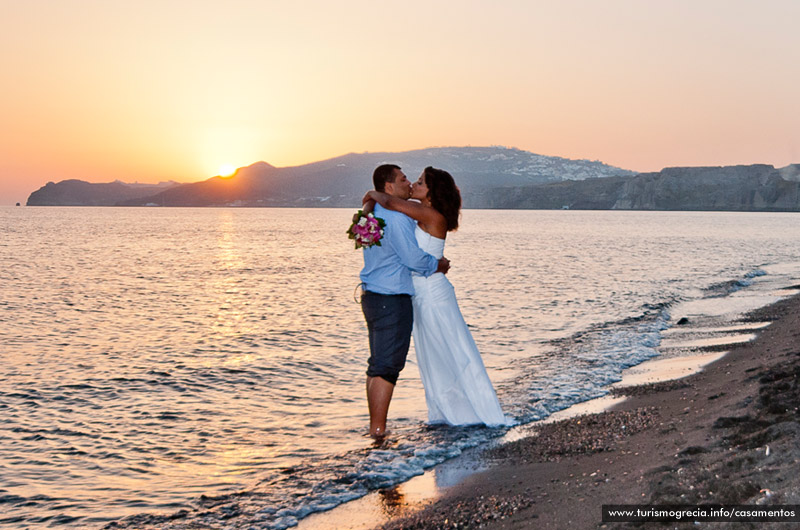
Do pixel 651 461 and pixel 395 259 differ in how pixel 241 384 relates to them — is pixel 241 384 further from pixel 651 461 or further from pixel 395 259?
pixel 651 461

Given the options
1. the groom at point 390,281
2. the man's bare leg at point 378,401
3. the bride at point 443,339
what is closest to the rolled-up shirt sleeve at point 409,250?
the groom at point 390,281

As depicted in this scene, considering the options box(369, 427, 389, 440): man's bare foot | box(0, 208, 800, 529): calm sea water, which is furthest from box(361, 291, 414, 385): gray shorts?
box(0, 208, 800, 529): calm sea water

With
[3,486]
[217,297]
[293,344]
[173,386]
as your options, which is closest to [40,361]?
[173,386]

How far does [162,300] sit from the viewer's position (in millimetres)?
19188

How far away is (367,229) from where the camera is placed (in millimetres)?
5539

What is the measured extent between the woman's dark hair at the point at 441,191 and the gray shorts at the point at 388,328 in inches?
32.3

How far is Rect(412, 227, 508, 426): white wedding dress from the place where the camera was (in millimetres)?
6262

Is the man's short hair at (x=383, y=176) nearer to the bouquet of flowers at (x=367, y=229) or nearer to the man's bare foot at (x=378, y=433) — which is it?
the bouquet of flowers at (x=367, y=229)

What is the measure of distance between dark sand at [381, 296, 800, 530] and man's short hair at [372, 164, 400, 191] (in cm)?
239

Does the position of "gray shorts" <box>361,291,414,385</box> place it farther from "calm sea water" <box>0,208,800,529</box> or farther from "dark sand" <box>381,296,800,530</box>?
"dark sand" <box>381,296,800,530</box>

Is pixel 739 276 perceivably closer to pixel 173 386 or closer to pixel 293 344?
pixel 293 344

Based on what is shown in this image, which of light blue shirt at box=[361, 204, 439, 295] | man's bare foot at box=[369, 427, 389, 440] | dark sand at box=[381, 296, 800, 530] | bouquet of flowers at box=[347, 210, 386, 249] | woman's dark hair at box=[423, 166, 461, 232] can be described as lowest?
man's bare foot at box=[369, 427, 389, 440]

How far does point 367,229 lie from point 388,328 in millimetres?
896

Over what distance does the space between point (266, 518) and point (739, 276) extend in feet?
77.2
